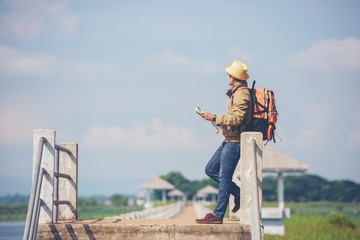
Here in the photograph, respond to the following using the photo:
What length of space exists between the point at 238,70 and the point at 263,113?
594 mm

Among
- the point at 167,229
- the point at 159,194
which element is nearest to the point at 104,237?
the point at 167,229

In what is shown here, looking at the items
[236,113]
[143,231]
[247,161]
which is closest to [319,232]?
[247,161]

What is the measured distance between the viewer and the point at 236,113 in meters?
6.34

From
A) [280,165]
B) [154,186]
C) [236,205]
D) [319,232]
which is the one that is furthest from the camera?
[154,186]

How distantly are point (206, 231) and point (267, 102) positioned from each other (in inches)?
64.6

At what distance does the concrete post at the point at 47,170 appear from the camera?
629 cm

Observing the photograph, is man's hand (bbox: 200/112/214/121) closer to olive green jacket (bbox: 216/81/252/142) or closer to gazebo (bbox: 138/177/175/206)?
olive green jacket (bbox: 216/81/252/142)

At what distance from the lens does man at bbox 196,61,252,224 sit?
634 cm

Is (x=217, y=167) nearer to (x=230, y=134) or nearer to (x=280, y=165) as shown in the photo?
(x=230, y=134)

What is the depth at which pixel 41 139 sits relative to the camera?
611cm

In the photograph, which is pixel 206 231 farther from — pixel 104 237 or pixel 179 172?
pixel 179 172

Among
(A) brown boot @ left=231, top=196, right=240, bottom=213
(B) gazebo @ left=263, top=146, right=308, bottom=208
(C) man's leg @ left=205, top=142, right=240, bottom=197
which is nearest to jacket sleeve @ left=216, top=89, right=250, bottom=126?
(C) man's leg @ left=205, top=142, right=240, bottom=197

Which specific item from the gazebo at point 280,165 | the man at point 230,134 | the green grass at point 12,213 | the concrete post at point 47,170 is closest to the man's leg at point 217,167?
the man at point 230,134

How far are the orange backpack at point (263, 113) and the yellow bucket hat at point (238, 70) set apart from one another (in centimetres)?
21
